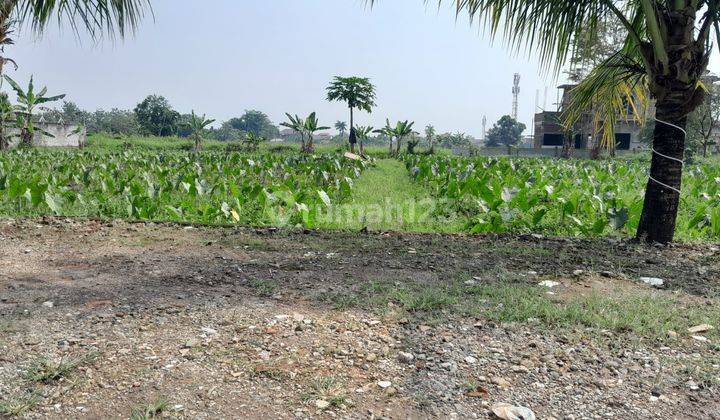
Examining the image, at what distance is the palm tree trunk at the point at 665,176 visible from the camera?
498 centimetres

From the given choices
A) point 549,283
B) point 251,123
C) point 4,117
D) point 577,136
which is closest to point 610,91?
point 549,283

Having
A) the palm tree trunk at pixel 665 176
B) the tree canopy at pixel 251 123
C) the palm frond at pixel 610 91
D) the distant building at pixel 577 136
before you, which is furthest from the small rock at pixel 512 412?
the tree canopy at pixel 251 123

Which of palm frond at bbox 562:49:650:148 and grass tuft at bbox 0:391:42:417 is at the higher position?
palm frond at bbox 562:49:650:148

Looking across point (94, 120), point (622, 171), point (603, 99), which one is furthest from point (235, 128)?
point (603, 99)

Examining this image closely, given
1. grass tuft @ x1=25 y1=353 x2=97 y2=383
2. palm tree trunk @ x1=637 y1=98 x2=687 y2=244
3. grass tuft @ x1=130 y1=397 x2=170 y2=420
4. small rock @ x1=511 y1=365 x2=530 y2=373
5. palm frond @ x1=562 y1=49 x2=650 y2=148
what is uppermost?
palm frond @ x1=562 y1=49 x2=650 y2=148

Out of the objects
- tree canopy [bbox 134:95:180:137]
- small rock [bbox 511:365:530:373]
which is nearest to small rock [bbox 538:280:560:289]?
small rock [bbox 511:365:530:373]

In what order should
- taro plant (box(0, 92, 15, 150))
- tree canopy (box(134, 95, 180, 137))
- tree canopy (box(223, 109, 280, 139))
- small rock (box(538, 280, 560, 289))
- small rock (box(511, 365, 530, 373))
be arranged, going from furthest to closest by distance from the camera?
tree canopy (box(223, 109, 280, 139))
tree canopy (box(134, 95, 180, 137))
taro plant (box(0, 92, 15, 150))
small rock (box(538, 280, 560, 289))
small rock (box(511, 365, 530, 373))

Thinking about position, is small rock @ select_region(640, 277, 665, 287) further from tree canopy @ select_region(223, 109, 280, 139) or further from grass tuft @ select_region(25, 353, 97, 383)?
tree canopy @ select_region(223, 109, 280, 139)

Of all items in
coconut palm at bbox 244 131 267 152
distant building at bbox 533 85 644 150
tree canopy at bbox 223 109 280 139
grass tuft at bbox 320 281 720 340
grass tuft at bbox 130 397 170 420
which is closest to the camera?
grass tuft at bbox 130 397 170 420

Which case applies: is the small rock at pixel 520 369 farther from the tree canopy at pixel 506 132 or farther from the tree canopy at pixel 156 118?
the tree canopy at pixel 506 132

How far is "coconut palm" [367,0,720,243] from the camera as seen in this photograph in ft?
15.7

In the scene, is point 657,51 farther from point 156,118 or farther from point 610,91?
point 156,118

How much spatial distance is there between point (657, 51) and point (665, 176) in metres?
1.11

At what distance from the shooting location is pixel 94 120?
95.8m
